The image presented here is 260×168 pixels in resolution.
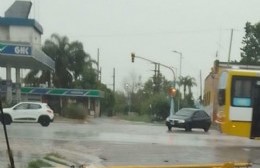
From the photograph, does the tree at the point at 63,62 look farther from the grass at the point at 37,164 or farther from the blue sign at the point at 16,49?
the grass at the point at 37,164

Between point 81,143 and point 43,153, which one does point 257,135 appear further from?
point 43,153

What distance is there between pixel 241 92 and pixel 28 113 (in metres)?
19.6

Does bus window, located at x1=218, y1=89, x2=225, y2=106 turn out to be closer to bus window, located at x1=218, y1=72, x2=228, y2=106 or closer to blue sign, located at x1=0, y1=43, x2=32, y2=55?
bus window, located at x1=218, y1=72, x2=228, y2=106

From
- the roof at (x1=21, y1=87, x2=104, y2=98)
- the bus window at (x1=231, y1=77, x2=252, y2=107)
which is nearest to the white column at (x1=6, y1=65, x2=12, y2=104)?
the roof at (x1=21, y1=87, x2=104, y2=98)

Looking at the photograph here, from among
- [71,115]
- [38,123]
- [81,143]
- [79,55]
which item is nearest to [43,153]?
[81,143]

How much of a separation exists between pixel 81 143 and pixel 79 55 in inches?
2250

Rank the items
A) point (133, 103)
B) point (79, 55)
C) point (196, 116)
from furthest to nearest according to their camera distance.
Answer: point (133, 103), point (79, 55), point (196, 116)

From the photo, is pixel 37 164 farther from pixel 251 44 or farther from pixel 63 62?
pixel 251 44

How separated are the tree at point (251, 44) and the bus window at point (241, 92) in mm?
64414

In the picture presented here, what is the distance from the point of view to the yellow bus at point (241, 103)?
76.1ft

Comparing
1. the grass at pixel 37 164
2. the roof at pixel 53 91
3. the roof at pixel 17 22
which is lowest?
the roof at pixel 53 91

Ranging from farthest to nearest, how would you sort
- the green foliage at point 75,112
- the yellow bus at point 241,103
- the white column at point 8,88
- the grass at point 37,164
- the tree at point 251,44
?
the tree at point 251,44 → the green foliage at point 75,112 → the white column at point 8,88 → the yellow bus at point 241,103 → the grass at point 37,164

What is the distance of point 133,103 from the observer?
4766 inches

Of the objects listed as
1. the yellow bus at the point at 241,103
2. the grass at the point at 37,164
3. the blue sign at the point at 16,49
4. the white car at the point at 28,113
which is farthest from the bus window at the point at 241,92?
the blue sign at the point at 16,49
